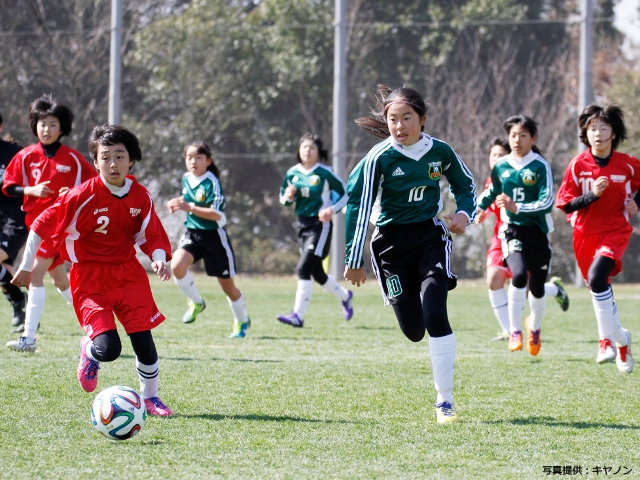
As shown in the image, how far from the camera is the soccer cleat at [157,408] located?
483 centimetres

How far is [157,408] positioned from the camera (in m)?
4.86

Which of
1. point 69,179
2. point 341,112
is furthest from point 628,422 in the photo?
point 341,112

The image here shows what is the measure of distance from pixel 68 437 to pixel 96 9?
58.6 ft

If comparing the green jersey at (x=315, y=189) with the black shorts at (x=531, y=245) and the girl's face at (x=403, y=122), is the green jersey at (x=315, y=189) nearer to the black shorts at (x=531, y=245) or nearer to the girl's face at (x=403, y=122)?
the black shorts at (x=531, y=245)

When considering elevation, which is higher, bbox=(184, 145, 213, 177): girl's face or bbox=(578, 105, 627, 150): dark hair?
bbox=(578, 105, 627, 150): dark hair

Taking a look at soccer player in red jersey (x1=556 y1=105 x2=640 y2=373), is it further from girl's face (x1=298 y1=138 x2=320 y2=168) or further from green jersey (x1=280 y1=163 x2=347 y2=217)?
girl's face (x1=298 y1=138 x2=320 y2=168)

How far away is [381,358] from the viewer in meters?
7.22

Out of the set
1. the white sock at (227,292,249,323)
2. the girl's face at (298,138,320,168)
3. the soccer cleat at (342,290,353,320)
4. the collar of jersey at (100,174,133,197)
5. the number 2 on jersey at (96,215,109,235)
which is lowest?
the soccer cleat at (342,290,353,320)

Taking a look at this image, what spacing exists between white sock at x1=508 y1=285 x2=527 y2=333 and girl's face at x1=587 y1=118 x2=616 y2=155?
5.09 ft

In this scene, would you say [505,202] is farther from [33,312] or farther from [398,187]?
[33,312]

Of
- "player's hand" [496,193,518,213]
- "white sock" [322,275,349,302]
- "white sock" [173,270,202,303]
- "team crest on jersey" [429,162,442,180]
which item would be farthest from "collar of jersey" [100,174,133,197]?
"white sock" [322,275,349,302]

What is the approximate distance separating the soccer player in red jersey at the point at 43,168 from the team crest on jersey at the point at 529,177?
11.9 feet

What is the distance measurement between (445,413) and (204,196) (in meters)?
4.38

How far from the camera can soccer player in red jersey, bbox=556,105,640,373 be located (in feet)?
21.6
